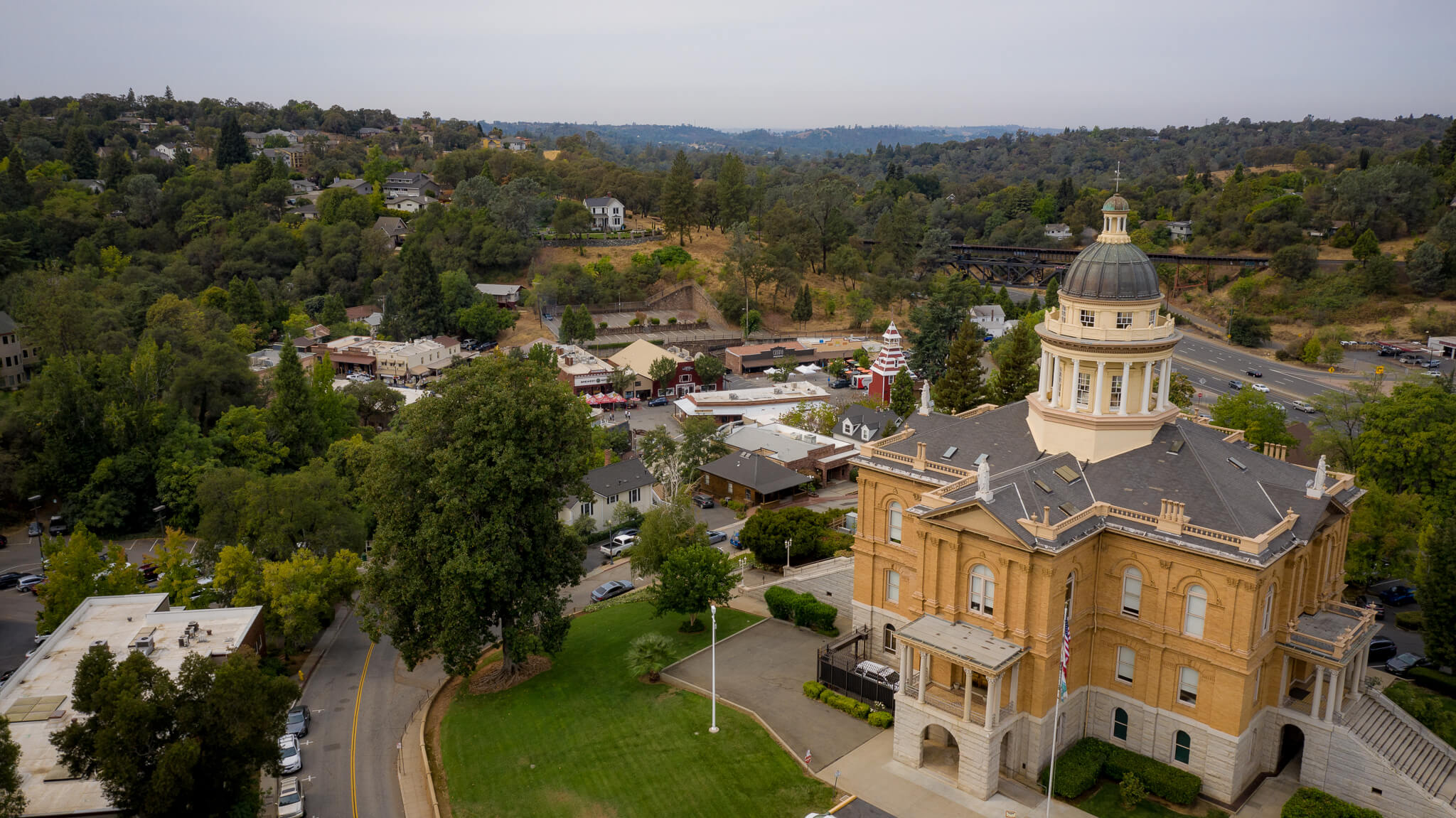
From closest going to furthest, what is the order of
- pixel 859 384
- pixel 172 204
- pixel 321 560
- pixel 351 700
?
1. pixel 351 700
2. pixel 321 560
3. pixel 859 384
4. pixel 172 204

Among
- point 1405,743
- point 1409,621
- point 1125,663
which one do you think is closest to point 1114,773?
point 1125,663

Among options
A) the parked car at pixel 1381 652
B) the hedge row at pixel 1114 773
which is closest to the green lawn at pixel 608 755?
the hedge row at pixel 1114 773

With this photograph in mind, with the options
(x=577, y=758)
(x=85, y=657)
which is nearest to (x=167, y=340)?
(x=85, y=657)

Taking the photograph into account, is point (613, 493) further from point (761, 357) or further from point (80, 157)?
point (80, 157)

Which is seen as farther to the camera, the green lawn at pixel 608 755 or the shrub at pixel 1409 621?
the shrub at pixel 1409 621

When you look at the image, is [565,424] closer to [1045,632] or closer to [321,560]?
[321,560]

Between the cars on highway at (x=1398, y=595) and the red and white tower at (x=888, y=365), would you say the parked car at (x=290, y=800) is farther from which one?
the red and white tower at (x=888, y=365)
